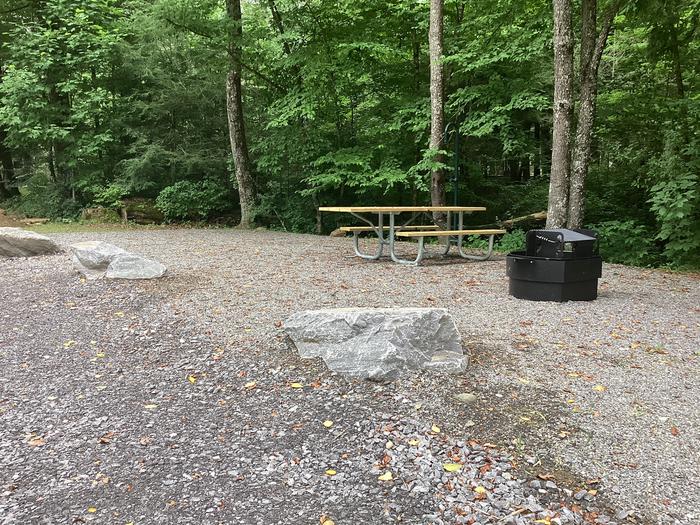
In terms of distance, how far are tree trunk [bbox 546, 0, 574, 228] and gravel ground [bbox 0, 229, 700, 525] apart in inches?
104

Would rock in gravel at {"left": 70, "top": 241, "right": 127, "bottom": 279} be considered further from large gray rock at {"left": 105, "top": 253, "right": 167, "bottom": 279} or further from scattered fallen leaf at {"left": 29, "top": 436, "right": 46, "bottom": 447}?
scattered fallen leaf at {"left": 29, "top": 436, "right": 46, "bottom": 447}

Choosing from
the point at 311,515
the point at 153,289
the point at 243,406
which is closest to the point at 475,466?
the point at 311,515

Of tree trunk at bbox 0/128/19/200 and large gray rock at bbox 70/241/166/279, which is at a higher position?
tree trunk at bbox 0/128/19/200

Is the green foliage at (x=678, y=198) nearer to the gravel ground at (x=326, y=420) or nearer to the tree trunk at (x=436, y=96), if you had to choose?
the gravel ground at (x=326, y=420)

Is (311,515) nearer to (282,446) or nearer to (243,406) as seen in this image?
(282,446)

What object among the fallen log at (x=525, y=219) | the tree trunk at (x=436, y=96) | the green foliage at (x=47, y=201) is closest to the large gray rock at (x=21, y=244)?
the tree trunk at (x=436, y=96)

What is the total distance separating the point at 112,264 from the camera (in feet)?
19.0

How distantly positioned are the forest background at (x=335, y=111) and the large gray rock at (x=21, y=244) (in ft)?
16.8

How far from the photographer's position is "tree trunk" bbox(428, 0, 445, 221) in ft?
30.2

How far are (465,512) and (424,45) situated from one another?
11.7 meters

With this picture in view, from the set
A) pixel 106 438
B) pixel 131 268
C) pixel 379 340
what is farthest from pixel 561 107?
pixel 106 438

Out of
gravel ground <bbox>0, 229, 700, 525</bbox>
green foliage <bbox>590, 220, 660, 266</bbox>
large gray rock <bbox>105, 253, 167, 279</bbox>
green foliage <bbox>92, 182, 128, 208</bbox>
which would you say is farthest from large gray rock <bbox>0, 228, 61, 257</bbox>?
green foliage <bbox>590, 220, 660, 266</bbox>

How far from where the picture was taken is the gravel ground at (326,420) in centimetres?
221

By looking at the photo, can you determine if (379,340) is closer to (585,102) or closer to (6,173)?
(585,102)
